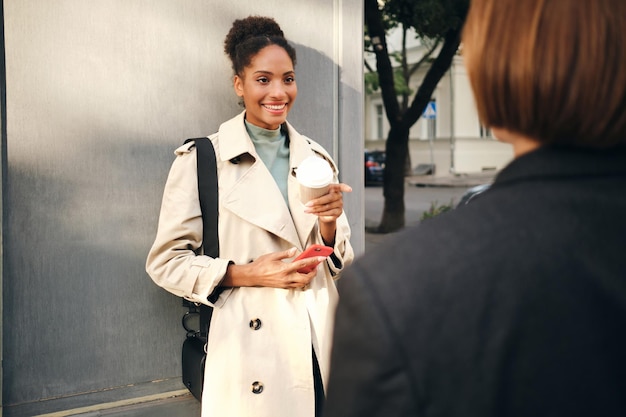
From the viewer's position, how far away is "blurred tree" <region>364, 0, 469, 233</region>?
28.2 ft

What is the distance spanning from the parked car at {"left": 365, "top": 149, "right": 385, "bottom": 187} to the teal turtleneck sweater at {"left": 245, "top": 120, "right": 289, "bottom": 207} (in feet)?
66.4

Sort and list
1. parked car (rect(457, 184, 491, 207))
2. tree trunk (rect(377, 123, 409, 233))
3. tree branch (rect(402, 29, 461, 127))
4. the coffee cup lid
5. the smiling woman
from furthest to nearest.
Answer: tree trunk (rect(377, 123, 409, 233)) → tree branch (rect(402, 29, 461, 127)) → the smiling woman → the coffee cup lid → parked car (rect(457, 184, 491, 207))

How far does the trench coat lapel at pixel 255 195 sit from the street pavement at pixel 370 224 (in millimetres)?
549

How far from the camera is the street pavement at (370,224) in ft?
9.61

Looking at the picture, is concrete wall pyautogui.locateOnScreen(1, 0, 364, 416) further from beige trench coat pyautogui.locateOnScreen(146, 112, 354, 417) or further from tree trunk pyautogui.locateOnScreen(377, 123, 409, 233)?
tree trunk pyautogui.locateOnScreen(377, 123, 409, 233)

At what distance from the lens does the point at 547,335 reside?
0.85 metres

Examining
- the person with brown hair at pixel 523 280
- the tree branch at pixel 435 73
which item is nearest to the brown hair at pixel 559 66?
the person with brown hair at pixel 523 280

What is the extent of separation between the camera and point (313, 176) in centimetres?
213

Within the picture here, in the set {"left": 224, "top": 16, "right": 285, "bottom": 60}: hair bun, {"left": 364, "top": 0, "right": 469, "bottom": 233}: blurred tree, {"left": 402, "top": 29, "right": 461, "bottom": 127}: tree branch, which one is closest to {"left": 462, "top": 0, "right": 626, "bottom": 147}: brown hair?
{"left": 224, "top": 16, "right": 285, "bottom": 60}: hair bun

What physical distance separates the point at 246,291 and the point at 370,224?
9.79 meters

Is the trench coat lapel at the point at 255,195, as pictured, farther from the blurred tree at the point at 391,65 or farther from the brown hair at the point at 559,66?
Result: the blurred tree at the point at 391,65

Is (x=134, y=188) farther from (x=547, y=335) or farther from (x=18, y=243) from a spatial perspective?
(x=547, y=335)

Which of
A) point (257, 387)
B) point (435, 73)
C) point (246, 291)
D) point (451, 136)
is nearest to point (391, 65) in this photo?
point (435, 73)

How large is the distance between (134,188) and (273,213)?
868mm
